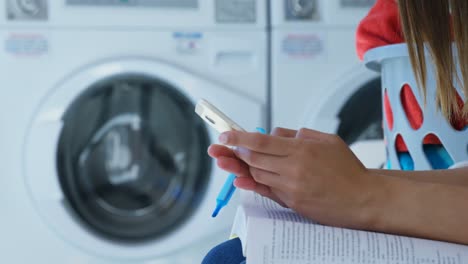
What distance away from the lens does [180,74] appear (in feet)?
4.15

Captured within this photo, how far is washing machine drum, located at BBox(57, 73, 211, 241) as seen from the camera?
50.2 inches

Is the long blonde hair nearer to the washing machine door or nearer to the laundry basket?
the laundry basket

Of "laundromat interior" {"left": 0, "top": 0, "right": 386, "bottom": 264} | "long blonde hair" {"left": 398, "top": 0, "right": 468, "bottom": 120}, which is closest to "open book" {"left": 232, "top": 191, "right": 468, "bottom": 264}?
"long blonde hair" {"left": 398, "top": 0, "right": 468, "bottom": 120}

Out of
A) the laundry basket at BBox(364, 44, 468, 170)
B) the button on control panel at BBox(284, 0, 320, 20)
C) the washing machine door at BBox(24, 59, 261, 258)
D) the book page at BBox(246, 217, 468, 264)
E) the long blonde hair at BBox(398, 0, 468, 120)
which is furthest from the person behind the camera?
the button on control panel at BBox(284, 0, 320, 20)

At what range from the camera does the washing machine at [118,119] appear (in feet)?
4.08

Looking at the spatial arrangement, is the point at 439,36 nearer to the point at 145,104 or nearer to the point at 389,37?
the point at 389,37

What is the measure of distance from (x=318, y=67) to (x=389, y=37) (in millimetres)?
541

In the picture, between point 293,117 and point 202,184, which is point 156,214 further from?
point 293,117

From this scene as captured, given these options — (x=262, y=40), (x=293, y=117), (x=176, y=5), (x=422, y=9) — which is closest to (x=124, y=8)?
(x=176, y=5)

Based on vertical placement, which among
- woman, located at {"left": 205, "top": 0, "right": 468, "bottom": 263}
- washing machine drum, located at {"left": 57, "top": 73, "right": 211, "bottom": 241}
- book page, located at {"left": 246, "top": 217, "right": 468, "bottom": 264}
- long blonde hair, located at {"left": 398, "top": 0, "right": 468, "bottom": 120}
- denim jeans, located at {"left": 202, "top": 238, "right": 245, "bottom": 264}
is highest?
long blonde hair, located at {"left": 398, "top": 0, "right": 468, "bottom": 120}

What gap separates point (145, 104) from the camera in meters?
1.30

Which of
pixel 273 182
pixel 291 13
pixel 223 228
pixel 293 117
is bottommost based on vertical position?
pixel 223 228

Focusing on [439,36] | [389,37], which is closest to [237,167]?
[439,36]

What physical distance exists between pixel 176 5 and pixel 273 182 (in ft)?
2.89
